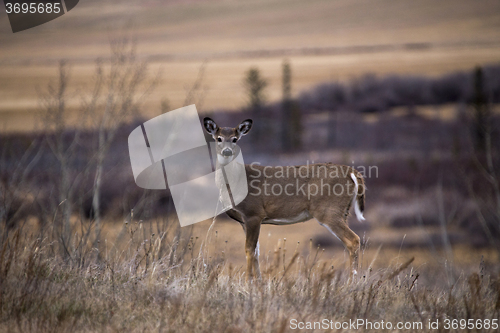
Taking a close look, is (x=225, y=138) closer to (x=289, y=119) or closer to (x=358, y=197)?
(x=358, y=197)

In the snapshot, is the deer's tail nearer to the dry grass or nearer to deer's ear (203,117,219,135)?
the dry grass

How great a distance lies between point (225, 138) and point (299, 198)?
5.59 feet

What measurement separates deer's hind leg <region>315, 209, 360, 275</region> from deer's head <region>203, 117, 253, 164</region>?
1889 mm

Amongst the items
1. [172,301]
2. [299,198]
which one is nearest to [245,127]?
[299,198]

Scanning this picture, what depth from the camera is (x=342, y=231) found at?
27.9 feet

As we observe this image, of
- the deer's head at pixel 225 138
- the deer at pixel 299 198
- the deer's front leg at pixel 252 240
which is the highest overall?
the deer's head at pixel 225 138

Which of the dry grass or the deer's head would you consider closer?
the dry grass

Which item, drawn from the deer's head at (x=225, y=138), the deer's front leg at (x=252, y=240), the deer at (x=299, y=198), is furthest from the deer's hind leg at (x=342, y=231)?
the deer's head at (x=225, y=138)

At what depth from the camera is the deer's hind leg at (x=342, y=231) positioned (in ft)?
27.3

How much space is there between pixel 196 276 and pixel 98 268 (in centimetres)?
138

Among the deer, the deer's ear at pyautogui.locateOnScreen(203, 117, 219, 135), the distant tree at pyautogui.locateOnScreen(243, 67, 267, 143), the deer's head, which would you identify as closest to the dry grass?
the deer

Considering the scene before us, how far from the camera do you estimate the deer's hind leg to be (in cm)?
832

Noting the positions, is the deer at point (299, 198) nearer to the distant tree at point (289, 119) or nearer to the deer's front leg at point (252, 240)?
the deer's front leg at point (252, 240)

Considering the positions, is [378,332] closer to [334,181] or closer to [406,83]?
[334,181]
